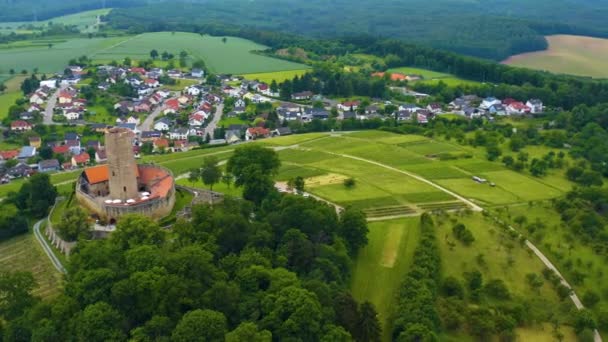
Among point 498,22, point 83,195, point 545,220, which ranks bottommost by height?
point 545,220

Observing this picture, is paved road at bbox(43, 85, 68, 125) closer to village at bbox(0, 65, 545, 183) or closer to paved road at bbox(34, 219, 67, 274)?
village at bbox(0, 65, 545, 183)

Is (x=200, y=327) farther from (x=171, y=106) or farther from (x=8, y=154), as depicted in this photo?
(x=171, y=106)

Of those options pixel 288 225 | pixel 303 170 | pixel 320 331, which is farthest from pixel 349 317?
pixel 303 170

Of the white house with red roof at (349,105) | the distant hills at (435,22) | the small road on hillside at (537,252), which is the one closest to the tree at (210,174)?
the small road on hillside at (537,252)

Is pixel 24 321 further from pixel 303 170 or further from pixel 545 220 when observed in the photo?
pixel 545 220

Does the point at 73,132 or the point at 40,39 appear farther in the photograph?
the point at 40,39

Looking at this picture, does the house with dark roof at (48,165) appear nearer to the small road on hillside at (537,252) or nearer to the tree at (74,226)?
the tree at (74,226)

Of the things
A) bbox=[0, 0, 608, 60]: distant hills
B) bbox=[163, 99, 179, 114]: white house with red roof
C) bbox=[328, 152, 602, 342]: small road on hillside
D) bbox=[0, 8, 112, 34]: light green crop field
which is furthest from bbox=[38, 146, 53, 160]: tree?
bbox=[0, 8, 112, 34]: light green crop field

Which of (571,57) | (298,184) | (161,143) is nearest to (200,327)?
(298,184)
